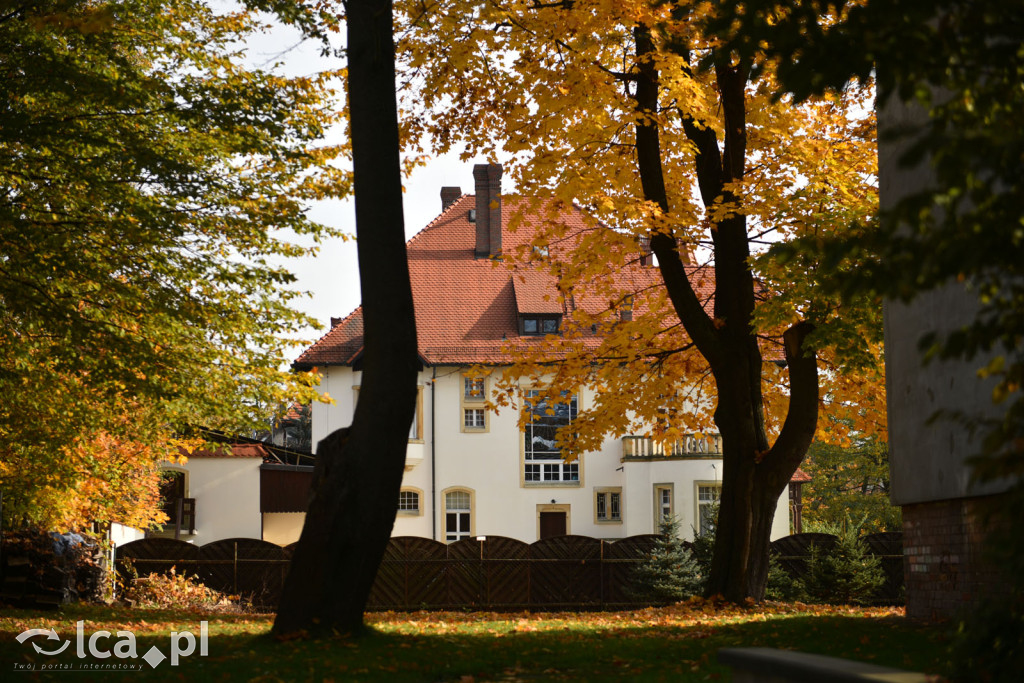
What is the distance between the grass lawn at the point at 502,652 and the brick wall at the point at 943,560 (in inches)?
16.3

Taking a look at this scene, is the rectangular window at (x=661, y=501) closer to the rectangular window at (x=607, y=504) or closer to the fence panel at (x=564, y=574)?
the rectangular window at (x=607, y=504)

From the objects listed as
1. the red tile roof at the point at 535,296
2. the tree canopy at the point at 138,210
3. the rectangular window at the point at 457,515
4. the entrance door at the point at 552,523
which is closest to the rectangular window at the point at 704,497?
the entrance door at the point at 552,523

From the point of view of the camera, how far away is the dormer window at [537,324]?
41781 millimetres

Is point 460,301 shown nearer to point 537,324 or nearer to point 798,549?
point 537,324

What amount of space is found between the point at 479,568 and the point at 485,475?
1358cm

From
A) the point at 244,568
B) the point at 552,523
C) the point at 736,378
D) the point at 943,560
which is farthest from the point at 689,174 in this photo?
the point at 552,523

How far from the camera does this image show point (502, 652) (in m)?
9.81

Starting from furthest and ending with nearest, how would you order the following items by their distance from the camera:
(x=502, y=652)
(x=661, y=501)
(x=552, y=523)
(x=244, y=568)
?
(x=552, y=523)
(x=661, y=501)
(x=244, y=568)
(x=502, y=652)

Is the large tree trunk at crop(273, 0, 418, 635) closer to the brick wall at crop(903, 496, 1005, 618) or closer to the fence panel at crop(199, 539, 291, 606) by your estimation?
the brick wall at crop(903, 496, 1005, 618)

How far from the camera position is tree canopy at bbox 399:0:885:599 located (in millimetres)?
14859

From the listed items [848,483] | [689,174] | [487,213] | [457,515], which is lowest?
[457,515]

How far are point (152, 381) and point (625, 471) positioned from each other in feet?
91.7

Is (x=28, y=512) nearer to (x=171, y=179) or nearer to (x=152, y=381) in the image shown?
(x=152, y=381)

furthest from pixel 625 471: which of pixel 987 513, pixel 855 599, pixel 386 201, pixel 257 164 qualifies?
pixel 987 513
